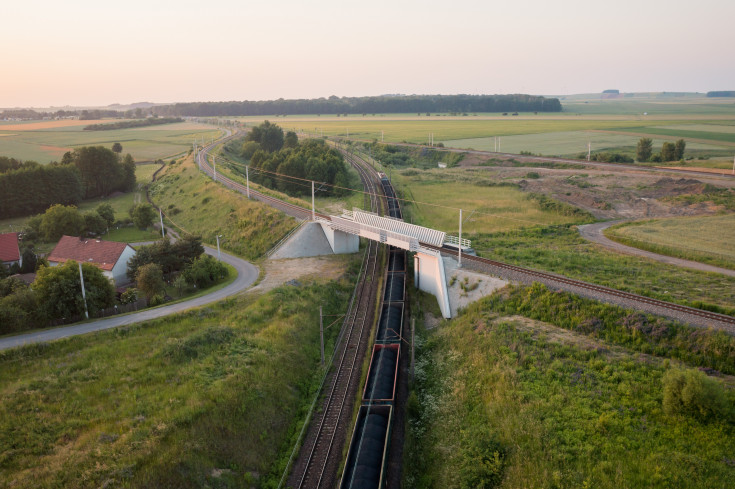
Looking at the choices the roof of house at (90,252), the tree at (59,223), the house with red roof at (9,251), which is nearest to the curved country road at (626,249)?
the roof of house at (90,252)

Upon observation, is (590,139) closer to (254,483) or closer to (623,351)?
(623,351)

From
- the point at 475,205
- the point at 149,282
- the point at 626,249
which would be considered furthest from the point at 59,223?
the point at 626,249

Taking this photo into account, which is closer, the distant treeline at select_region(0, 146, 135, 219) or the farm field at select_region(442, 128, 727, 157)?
the distant treeline at select_region(0, 146, 135, 219)

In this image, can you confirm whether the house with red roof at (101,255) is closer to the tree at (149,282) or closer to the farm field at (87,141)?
the tree at (149,282)

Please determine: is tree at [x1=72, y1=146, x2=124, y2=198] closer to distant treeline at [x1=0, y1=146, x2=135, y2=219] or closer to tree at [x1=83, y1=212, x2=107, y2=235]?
distant treeline at [x1=0, y1=146, x2=135, y2=219]

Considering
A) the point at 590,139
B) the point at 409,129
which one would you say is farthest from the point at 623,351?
the point at 409,129

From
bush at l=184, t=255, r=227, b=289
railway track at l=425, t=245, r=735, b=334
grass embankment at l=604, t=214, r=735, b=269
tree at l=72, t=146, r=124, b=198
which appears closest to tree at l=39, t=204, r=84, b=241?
bush at l=184, t=255, r=227, b=289

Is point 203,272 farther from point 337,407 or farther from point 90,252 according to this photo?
point 337,407
